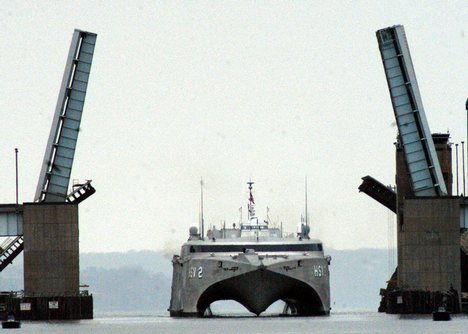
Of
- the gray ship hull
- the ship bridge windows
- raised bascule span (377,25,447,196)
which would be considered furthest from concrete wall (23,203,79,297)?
raised bascule span (377,25,447,196)

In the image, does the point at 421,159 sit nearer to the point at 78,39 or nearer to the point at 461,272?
the point at 461,272

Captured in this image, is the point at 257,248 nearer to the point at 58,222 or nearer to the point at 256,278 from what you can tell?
the point at 256,278

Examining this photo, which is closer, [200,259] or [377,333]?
[377,333]

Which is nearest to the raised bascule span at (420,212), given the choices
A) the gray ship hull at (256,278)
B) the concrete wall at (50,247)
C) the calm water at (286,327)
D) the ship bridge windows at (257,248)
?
the calm water at (286,327)

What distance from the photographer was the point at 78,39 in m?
126

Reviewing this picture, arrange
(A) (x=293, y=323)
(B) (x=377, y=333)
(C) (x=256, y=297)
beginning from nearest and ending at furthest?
(B) (x=377, y=333)
(A) (x=293, y=323)
(C) (x=256, y=297)

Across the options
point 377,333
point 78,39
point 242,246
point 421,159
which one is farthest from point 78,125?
point 377,333

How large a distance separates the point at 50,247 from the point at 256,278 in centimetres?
Answer: 1451

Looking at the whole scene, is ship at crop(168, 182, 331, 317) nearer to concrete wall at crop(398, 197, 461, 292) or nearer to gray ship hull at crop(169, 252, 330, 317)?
gray ship hull at crop(169, 252, 330, 317)

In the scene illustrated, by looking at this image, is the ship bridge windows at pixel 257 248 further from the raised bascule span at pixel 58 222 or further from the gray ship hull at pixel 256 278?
the raised bascule span at pixel 58 222

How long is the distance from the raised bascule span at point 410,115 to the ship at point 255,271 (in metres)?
10.3

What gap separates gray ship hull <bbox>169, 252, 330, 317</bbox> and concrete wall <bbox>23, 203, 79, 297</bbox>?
10371 millimetres

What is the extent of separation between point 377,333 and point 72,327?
21.4 metres

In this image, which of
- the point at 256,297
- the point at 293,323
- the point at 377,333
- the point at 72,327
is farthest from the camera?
the point at 256,297
